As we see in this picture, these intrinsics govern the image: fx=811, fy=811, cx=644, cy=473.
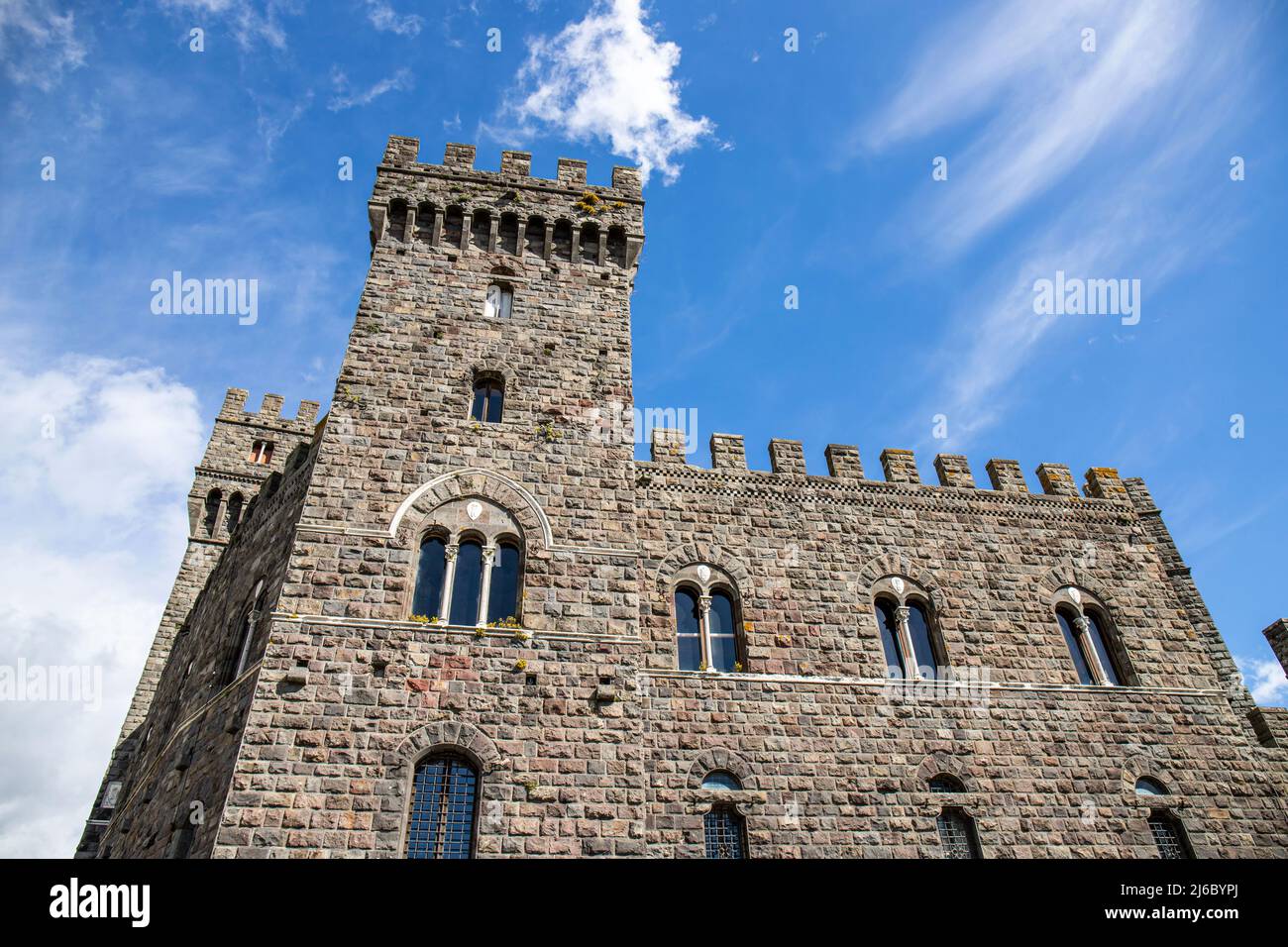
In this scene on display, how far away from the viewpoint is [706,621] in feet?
46.2

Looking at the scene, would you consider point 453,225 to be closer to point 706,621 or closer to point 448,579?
point 448,579

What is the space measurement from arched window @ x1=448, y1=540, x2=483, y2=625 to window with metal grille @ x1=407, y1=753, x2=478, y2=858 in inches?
80.0

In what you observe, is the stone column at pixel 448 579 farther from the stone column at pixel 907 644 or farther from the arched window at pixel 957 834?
the arched window at pixel 957 834

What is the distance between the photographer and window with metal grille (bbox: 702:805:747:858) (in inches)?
466

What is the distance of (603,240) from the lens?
656 inches

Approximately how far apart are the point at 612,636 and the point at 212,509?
64.6ft

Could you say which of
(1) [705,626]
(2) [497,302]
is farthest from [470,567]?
(2) [497,302]

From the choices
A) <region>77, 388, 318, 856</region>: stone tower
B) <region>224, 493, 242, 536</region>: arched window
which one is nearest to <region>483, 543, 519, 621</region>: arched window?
<region>77, 388, 318, 856</region>: stone tower
